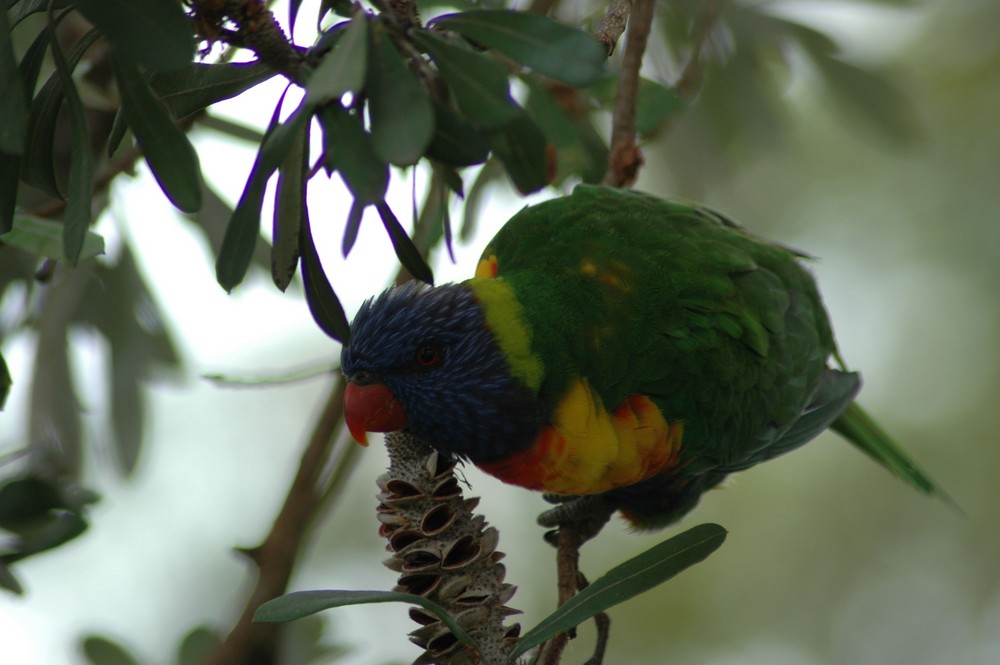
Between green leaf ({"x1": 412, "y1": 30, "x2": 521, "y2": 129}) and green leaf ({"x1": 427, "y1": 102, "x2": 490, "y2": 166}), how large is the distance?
2 centimetres

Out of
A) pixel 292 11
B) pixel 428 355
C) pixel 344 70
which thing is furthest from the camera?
pixel 428 355

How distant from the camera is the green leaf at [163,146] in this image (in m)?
1.00

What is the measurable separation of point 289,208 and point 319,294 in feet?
0.41

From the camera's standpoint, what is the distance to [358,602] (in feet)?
3.90

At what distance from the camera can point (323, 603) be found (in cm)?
114

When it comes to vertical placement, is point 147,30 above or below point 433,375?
above

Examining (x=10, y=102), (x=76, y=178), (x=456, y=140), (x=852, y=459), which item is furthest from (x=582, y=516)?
(x=852, y=459)

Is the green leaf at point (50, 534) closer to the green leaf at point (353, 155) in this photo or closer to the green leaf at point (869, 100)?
the green leaf at point (353, 155)

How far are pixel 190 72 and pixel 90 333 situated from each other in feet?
4.00

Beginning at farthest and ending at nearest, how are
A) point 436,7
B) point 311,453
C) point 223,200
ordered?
point 223,200, point 436,7, point 311,453

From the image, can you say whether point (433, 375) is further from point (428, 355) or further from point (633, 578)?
point (633, 578)

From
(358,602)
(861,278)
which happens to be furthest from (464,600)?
(861,278)

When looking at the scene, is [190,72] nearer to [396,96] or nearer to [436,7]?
[396,96]

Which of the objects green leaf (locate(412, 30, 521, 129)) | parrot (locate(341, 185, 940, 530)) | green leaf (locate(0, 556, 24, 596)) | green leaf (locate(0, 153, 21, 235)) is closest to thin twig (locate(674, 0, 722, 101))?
parrot (locate(341, 185, 940, 530))
